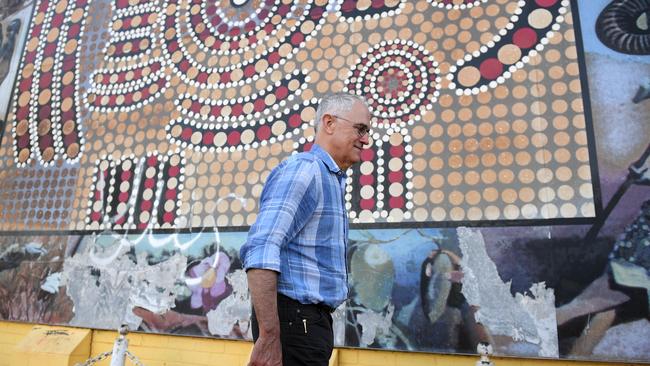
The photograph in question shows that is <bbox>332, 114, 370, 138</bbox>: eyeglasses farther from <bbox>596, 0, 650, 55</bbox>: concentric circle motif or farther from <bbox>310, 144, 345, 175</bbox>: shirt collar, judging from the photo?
<bbox>596, 0, 650, 55</bbox>: concentric circle motif

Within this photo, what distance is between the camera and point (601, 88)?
10.1 feet

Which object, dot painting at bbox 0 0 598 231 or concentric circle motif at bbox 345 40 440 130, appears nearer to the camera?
dot painting at bbox 0 0 598 231

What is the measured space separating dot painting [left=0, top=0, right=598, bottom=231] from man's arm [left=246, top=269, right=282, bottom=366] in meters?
1.97

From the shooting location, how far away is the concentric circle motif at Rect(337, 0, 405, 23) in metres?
3.75

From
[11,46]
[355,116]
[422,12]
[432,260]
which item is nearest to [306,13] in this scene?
[422,12]

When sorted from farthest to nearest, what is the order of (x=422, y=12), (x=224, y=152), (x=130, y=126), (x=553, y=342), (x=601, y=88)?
(x=130, y=126)
(x=224, y=152)
(x=422, y=12)
(x=601, y=88)
(x=553, y=342)

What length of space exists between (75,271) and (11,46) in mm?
2617

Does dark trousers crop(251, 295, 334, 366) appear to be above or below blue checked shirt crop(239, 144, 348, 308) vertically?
below

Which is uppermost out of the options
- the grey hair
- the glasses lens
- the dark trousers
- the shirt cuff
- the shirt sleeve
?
the grey hair

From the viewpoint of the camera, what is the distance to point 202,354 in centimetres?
351

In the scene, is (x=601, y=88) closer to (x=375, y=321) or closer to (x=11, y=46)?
(x=375, y=321)

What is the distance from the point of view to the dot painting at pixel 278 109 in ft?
10.4

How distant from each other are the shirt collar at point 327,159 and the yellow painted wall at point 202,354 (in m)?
1.75

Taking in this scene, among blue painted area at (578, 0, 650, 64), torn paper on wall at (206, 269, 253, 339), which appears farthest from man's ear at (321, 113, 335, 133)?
blue painted area at (578, 0, 650, 64)
